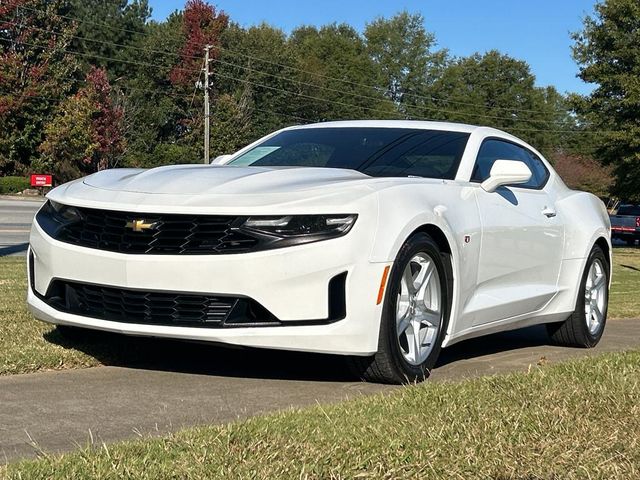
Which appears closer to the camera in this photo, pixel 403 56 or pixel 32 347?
pixel 32 347

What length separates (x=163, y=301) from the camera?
442cm

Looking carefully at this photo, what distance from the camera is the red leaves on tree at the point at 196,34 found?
65.6 m

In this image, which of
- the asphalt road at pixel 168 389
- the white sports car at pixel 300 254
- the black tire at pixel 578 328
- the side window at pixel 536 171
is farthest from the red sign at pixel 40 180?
the white sports car at pixel 300 254

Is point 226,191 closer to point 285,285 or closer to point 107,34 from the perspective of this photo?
point 285,285

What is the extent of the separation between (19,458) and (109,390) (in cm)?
130

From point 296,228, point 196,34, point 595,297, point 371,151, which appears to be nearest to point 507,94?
point 196,34

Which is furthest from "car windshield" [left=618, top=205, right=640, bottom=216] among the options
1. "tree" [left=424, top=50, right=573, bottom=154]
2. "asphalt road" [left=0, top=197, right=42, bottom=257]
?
"tree" [left=424, top=50, right=573, bottom=154]

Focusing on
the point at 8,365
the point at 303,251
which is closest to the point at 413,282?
the point at 303,251

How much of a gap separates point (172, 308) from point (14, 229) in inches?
733

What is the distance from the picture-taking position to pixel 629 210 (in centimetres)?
3903

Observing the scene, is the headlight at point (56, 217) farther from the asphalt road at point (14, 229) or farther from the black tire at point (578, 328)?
the asphalt road at point (14, 229)

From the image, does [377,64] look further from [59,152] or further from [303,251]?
[303,251]

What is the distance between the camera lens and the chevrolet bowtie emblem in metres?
4.39

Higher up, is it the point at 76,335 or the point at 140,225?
the point at 140,225
